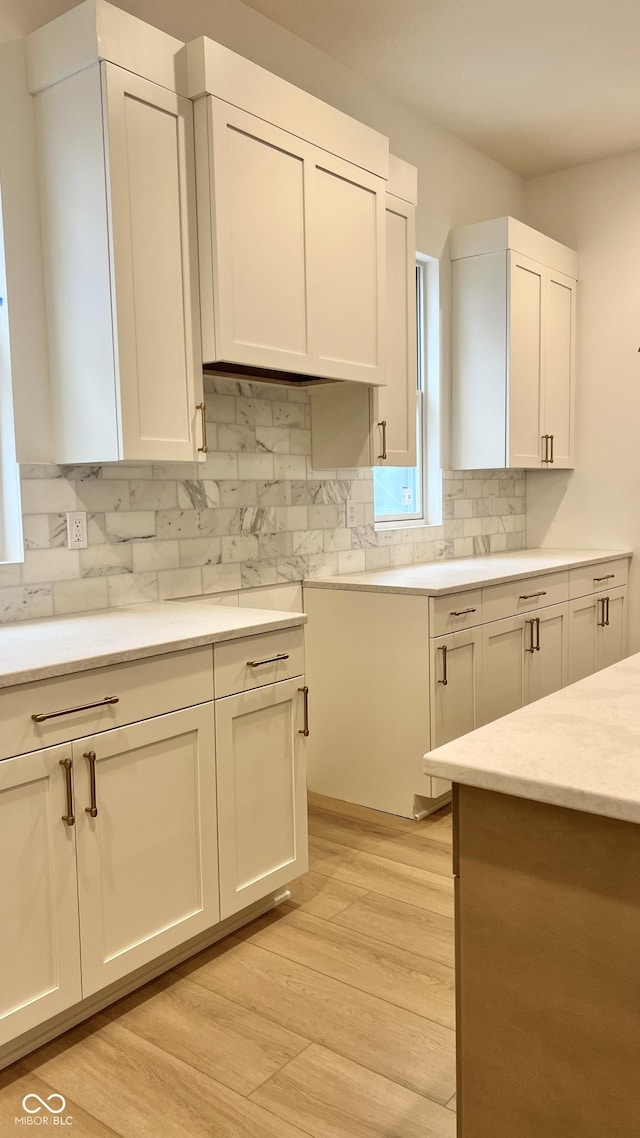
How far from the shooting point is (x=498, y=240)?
4.20 metres

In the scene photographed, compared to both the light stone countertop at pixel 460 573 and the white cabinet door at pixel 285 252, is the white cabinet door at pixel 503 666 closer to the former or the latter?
the light stone countertop at pixel 460 573

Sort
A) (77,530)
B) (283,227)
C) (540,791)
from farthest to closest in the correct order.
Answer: (283,227) → (77,530) → (540,791)

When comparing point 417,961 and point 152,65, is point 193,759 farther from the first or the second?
point 152,65

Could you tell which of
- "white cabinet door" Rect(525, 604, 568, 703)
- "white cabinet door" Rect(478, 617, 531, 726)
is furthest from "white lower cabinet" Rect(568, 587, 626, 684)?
"white cabinet door" Rect(478, 617, 531, 726)

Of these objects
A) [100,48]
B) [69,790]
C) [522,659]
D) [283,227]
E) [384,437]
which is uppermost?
[100,48]

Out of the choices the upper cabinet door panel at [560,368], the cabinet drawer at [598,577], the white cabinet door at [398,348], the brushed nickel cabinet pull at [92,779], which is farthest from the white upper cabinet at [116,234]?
the upper cabinet door panel at [560,368]

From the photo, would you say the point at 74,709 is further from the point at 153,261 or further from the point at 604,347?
the point at 604,347

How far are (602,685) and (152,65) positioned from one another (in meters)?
2.06

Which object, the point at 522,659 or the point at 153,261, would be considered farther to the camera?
the point at 522,659

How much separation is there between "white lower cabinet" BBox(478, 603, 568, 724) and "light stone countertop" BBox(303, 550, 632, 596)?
20 centimetres

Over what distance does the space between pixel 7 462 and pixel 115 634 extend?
0.68m

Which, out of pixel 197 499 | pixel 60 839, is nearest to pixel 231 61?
pixel 197 499

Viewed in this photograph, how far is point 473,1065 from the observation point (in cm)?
123

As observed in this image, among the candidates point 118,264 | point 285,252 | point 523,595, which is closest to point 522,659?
point 523,595
